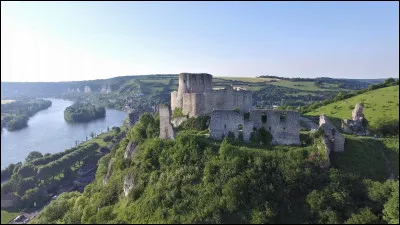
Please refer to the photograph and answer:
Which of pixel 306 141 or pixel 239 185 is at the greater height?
pixel 306 141

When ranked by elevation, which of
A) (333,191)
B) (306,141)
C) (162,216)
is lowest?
(162,216)

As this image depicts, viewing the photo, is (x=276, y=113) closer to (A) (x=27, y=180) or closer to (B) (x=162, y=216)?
(B) (x=162, y=216)

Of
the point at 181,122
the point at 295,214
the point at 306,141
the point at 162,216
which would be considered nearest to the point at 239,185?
the point at 295,214

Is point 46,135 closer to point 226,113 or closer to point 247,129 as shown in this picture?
point 226,113

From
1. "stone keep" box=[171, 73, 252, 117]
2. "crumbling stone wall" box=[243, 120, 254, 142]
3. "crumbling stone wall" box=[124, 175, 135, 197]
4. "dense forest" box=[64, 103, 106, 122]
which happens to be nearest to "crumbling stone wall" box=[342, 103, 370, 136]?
"stone keep" box=[171, 73, 252, 117]

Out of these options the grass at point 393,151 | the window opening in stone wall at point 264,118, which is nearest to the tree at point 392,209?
the grass at point 393,151

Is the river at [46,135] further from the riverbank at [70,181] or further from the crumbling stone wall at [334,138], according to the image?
the crumbling stone wall at [334,138]

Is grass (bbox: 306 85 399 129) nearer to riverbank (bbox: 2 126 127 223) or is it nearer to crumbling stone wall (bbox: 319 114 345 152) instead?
crumbling stone wall (bbox: 319 114 345 152)
